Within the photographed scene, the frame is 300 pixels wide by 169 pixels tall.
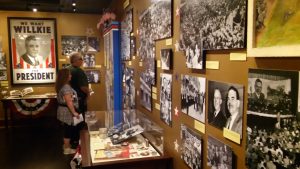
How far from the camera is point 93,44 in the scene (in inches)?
276

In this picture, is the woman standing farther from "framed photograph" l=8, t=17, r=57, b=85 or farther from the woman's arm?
"framed photograph" l=8, t=17, r=57, b=85

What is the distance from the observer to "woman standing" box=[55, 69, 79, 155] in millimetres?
4066

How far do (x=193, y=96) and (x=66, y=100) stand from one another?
270cm

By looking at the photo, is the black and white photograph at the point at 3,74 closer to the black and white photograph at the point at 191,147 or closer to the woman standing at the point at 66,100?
the woman standing at the point at 66,100

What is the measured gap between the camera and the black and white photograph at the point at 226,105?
1361mm

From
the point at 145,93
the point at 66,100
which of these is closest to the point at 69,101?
the point at 66,100

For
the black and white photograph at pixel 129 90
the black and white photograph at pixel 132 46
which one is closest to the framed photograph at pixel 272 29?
the black and white photograph at pixel 132 46

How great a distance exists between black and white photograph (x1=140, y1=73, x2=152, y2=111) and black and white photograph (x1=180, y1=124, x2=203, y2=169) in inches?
35.6

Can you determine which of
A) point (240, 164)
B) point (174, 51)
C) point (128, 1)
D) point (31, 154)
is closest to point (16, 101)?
point (31, 154)

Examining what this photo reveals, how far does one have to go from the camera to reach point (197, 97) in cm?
184

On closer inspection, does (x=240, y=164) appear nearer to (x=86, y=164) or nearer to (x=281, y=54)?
(x=281, y=54)

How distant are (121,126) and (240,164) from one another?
76.2 inches

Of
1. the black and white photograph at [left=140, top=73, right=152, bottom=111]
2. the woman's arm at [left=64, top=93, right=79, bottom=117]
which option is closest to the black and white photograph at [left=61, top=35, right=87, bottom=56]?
the woman's arm at [left=64, top=93, right=79, bottom=117]

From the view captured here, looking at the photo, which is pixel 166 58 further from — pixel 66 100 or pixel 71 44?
pixel 71 44
